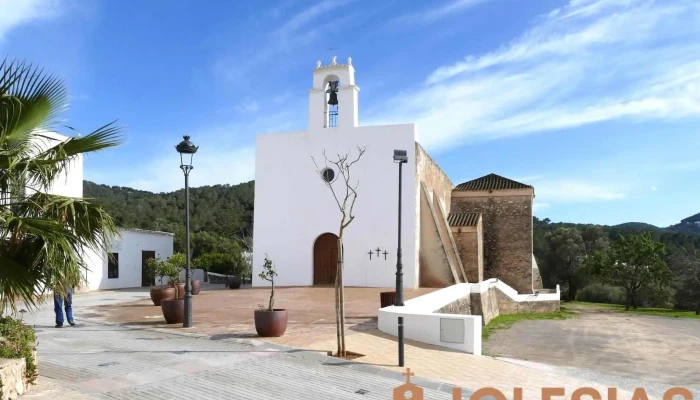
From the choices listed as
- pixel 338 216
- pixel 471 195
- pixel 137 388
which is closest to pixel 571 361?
pixel 137 388

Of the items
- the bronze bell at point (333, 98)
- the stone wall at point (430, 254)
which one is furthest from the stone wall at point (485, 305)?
the bronze bell at point (333, 98)

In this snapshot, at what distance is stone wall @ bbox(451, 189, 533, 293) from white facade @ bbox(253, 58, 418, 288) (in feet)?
28.7

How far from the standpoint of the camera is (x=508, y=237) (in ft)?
92.0

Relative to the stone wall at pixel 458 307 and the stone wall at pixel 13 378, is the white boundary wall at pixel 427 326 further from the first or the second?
the stone wall at pixel 13 378

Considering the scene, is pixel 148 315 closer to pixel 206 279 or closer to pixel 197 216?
pixel 206 279

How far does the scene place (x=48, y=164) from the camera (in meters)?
5.79

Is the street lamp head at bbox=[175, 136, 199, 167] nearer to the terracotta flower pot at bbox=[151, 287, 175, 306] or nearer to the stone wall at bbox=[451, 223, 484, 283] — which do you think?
the terracotta flower pot at bbox=[151, 287, 175, 306]

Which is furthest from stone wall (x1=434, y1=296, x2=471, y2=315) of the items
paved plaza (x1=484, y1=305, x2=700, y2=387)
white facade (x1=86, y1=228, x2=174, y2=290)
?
white facade (x1=86, y1=228, x2=174, y2=290)

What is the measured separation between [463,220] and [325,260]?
24.2ft

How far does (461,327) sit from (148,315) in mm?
7410

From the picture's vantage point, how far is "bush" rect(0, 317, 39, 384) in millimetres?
5703

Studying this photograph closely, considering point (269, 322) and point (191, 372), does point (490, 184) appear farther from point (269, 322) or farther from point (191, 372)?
point (191, 372)

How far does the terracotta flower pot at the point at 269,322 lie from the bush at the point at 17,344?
376 centimetres

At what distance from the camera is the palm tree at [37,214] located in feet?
17.2
